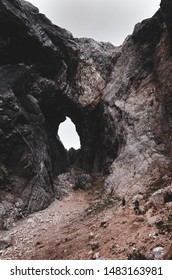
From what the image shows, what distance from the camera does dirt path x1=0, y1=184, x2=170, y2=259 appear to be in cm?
1560

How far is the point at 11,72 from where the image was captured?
32344 millimetres

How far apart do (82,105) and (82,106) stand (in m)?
0.11

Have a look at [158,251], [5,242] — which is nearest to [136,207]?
[158,251]

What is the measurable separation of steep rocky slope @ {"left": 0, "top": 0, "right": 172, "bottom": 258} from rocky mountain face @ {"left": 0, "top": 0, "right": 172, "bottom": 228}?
0.09m

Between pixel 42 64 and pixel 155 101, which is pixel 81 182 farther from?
pixel 42 64

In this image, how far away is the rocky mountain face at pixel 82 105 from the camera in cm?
2678

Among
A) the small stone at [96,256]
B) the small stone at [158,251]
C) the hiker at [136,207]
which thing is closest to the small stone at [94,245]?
the small stone at [96,256]

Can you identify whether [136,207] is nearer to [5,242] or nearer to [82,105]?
[5,242]

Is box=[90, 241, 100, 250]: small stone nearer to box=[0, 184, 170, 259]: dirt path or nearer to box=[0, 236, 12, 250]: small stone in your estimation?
box=[0, 184, 170, 259]: dirt path

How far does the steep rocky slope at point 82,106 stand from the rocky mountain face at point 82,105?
0.09 metres

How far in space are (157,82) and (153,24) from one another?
696 cm

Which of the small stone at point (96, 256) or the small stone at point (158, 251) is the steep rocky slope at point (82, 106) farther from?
the small stone at point (158, 251)

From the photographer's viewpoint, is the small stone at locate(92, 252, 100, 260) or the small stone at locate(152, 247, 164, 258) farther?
the small stone at locate(92, 252, 100, 260)

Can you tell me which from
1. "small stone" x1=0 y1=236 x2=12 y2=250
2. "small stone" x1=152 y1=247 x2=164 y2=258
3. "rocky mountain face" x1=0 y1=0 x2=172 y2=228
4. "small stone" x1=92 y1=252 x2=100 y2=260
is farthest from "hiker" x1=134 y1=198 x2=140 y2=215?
"small stone" x1=0 y1=236 x2=12 y2=250
